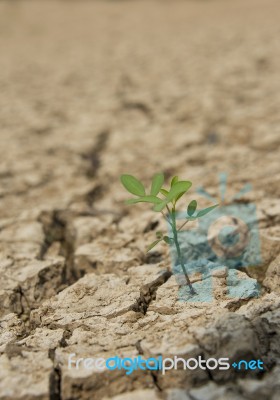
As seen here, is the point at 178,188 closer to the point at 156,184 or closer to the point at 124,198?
the point at 156,184

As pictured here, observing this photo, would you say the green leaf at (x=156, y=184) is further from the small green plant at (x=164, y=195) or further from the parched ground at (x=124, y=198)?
the parched ground at (x=124, y=198)

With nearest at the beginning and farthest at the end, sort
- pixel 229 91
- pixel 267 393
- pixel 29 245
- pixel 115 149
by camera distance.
Result: pixel 267 393 < pixel 29 245 < pixel 115 149 < pixel 229 91

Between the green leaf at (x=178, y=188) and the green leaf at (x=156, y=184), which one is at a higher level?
the green leaf at (x=156, y=184)

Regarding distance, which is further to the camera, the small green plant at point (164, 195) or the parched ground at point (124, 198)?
the small green plant at point (164, 195)

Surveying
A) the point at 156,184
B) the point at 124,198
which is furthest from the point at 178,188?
the point at 124,198

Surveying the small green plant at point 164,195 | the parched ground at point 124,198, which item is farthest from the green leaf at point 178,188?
the parched ground at point 124,198

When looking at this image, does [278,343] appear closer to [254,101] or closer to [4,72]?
[254,101]

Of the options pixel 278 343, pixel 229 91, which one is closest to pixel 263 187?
pixel 278 343

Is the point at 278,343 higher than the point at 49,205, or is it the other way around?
the point at 49,205

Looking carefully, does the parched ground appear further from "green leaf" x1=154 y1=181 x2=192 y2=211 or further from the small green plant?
"green leaf" x1=154 y1=181 x2=192 y2=211
